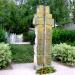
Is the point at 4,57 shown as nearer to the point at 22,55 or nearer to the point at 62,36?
the point at 22,55

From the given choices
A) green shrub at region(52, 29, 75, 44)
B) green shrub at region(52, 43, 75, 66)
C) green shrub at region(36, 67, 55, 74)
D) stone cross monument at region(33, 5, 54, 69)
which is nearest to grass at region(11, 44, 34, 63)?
green shrub at region(52, 43, 75, 66)

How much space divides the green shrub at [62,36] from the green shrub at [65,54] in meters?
8.08

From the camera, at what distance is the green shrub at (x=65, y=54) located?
12.9 meters

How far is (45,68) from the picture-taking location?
10914 millimetres

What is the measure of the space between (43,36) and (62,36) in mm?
11848

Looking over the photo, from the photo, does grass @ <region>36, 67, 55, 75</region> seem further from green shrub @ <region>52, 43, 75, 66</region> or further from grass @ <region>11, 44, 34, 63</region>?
grass @ <region>11, 44, 34, 63</region>

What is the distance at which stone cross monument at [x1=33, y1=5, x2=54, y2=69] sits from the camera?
11375 mm

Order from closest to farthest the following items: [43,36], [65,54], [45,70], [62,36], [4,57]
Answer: [45,70]
[43,36]
[4,57]
[65,54]
[62,36]

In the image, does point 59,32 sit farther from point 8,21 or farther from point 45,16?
point 45,16

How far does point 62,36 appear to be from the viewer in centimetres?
2314

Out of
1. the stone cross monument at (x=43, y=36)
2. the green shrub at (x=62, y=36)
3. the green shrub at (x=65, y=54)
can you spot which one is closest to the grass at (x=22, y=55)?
the green shrub at (x=65, y=54)

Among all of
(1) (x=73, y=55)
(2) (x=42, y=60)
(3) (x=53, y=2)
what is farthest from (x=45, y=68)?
(3) (x=53, y=2)

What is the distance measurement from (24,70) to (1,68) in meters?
1.24

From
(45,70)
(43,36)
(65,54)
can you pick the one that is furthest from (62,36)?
(45,70)
